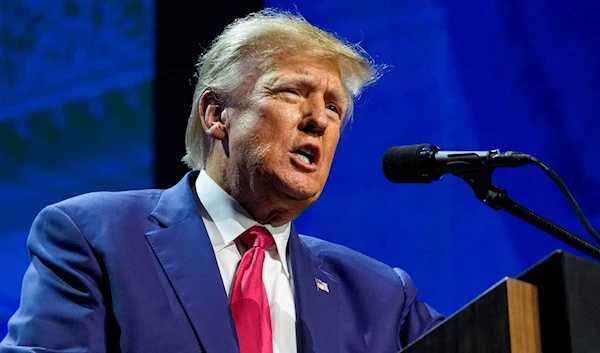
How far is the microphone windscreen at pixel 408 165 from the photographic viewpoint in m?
1.64

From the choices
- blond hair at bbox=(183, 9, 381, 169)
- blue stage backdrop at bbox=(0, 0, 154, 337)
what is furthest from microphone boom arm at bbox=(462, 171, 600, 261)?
blue stage backdrop at bbox=(0, 0, 154, 337)

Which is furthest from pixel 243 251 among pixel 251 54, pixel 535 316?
pixel 535 316

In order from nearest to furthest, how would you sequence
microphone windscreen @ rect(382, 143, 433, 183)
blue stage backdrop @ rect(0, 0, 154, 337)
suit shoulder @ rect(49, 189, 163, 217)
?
microphone windscreen @ rect(382, 143, 433, 183) → suit shoulder @ rect(49, 189, 163, 217) → blue stage backdrop @ rect(0, 0, 154, 337)

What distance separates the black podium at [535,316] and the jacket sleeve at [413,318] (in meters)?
0.86

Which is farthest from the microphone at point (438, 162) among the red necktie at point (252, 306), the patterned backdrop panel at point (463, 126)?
the patterned backdrop panel at point (463, 126)

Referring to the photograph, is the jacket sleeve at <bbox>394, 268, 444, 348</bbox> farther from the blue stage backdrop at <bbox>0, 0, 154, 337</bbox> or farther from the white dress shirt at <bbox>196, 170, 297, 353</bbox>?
the blue stage backdrop at <bbox>0, 0, 154, 337</bbox>

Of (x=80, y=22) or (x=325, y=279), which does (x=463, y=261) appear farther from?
(x=80, y=22)

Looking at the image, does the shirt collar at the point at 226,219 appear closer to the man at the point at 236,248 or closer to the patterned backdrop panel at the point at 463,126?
the man at the point at 236,248

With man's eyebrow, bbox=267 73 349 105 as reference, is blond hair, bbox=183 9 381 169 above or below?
above

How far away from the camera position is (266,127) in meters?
2.05

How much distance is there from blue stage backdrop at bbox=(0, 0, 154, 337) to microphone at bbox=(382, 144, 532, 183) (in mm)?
1291

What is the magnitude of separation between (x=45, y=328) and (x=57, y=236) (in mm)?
234

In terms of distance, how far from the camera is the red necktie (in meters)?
1.86

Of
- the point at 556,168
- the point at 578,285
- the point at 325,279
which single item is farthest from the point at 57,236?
the point at 556,168
